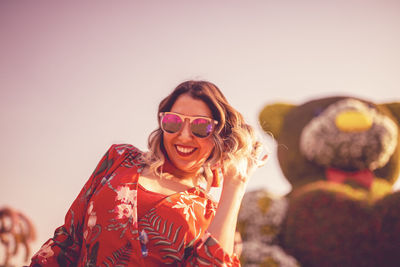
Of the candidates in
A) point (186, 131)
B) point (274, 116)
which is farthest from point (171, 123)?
point (274, 116)

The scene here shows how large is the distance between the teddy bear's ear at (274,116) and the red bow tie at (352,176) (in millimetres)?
1292

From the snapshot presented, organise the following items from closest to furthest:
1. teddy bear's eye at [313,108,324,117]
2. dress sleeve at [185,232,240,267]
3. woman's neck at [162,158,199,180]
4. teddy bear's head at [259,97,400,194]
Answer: dress sleeve at [185,232,240,267]
woman's neck at [162,158,199,180]
teddy bear's head at [259,97,400,194]
teddy bear's eye at [313,108,324,117]

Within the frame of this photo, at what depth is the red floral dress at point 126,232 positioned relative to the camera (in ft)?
4.88

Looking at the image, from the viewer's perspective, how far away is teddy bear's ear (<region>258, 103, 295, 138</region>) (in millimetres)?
6734

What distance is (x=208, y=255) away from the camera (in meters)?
1.44

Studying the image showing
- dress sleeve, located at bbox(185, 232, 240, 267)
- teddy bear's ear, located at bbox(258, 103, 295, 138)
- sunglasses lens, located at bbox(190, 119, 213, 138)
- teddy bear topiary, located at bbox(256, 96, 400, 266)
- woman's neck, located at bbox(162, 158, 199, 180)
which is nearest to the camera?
dress sleeve, located at bbox(185, 232, 240, 267)

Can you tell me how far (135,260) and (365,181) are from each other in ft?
17.4

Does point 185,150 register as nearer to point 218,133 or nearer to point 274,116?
point 218,133

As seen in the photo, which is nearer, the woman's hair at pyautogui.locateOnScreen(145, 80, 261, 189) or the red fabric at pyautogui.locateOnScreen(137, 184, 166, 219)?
the red fabric at pyautogui.locateOnScreen(137, 184, 166, 219)

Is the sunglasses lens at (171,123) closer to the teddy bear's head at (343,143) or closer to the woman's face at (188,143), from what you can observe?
the woman's face at (188,143)

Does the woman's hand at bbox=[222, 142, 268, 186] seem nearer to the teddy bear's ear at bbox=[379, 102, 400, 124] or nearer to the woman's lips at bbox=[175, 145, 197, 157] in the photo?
the woman's lips at bbox=[175, 145, 197, 157]

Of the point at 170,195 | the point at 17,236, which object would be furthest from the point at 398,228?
the point at 17,236

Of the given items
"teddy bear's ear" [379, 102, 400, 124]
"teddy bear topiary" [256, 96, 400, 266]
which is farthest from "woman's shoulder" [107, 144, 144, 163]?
"teddy bear's ear" [379, 102, 400, 124]

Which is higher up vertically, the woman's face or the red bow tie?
the woman's face
